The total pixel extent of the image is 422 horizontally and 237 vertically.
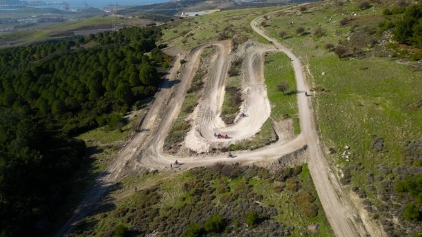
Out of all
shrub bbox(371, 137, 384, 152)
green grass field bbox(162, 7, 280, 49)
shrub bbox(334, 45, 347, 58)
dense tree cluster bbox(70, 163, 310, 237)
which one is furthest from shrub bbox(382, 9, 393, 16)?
dense tree cluster bbox(70, 163, 310, 237)

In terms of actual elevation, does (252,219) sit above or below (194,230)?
above

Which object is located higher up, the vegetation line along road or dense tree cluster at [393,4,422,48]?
dense tree cluster at [393,4,422,48]

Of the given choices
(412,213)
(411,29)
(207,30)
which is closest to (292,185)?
(412,213)

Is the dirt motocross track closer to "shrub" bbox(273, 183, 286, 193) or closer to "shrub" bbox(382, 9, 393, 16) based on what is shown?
"shrub" bbox(273, 183, 286, 193)

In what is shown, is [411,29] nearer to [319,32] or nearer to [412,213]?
[319,32]

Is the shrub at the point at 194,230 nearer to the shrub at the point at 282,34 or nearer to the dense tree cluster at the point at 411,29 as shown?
the dense tree cluster at the point at 411,29

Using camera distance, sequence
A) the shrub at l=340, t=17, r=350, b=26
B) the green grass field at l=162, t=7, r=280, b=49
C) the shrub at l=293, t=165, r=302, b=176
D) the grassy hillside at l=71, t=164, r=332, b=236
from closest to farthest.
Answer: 1. the grassy hillside at l=71, t=164, r=332, b=236
2. the shrub at l=293, t=165, r=302, b=176
3. the shrub at l=340, t=17, r=350, b=26
4. the green grass field at l=162, t=7, r=280, b=49
